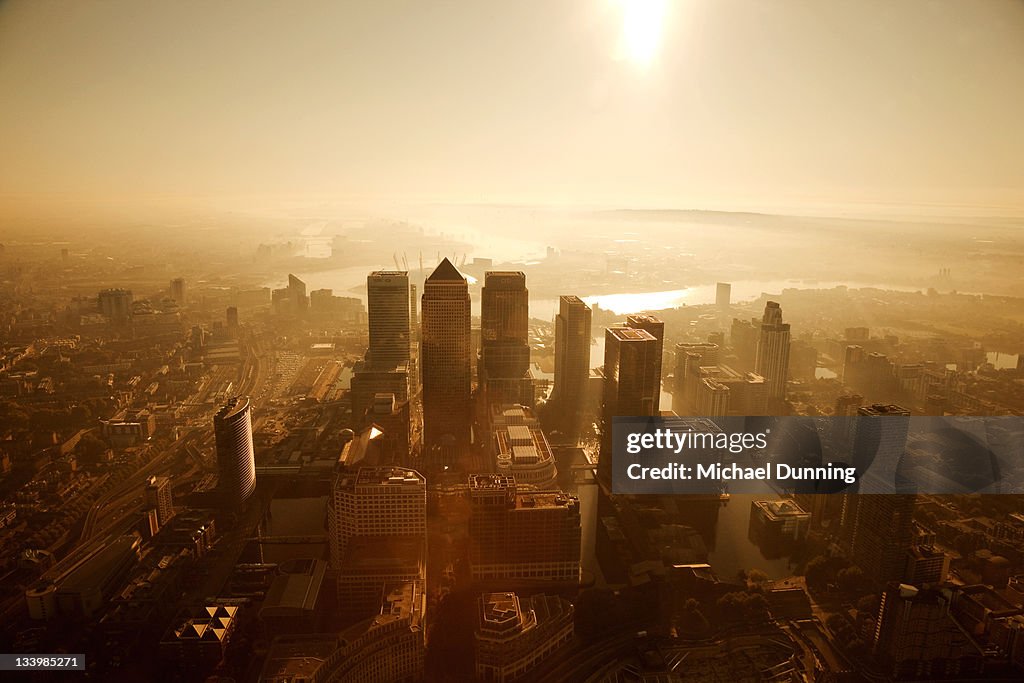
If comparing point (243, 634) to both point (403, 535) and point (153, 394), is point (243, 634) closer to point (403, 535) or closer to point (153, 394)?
point (403, 535)

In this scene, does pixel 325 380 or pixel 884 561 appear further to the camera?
pixel 325 380

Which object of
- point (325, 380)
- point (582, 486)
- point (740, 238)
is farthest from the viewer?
point (325, 380)

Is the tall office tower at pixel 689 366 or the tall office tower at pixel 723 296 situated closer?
the tall office tower at pixel 689 366

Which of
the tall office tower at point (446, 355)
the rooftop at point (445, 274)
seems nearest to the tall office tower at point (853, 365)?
the tall office tower at point (446, 355)

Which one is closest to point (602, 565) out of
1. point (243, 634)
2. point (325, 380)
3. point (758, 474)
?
point (758, 474)

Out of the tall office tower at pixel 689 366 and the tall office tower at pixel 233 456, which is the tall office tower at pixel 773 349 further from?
the tall office tower at pixel 233 456

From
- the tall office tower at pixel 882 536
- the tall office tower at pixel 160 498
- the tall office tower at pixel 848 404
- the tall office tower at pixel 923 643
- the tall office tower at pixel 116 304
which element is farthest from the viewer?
the tall office tower at pixel 116 304
